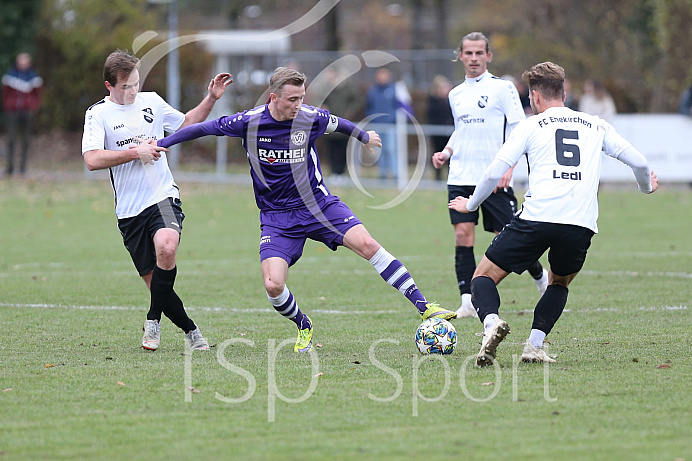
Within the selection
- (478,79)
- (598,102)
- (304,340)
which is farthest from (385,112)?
(304,340)

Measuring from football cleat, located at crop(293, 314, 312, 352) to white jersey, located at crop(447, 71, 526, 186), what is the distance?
8.52 feet

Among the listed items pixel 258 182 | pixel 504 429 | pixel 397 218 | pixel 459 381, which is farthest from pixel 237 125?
pixel 397 218

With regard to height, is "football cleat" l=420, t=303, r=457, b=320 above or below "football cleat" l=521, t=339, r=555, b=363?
above

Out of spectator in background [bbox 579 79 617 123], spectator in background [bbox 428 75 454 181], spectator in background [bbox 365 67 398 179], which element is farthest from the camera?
spectator in background [bbox 428 75 454 181]

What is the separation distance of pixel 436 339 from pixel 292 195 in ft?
5.26

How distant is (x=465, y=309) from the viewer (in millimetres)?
9039

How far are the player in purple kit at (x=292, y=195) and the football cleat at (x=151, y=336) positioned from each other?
93cm

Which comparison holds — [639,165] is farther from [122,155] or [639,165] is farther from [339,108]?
[339,108]

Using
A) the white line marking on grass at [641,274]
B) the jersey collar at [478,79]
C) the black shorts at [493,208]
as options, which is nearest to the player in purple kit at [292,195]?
the black shorts at [493,208]

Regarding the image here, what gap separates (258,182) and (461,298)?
2.76 metres

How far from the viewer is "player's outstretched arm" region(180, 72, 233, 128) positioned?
7.77m

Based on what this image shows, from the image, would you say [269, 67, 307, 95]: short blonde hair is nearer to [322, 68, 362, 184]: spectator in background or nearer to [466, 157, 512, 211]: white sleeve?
[466, 157, 512, 211]: white sleeve

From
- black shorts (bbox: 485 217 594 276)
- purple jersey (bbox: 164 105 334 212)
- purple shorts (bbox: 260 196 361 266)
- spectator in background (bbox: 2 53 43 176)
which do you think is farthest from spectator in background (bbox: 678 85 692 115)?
black shorts (bbox: 485 217 594 276)

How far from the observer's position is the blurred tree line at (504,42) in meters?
27.8
